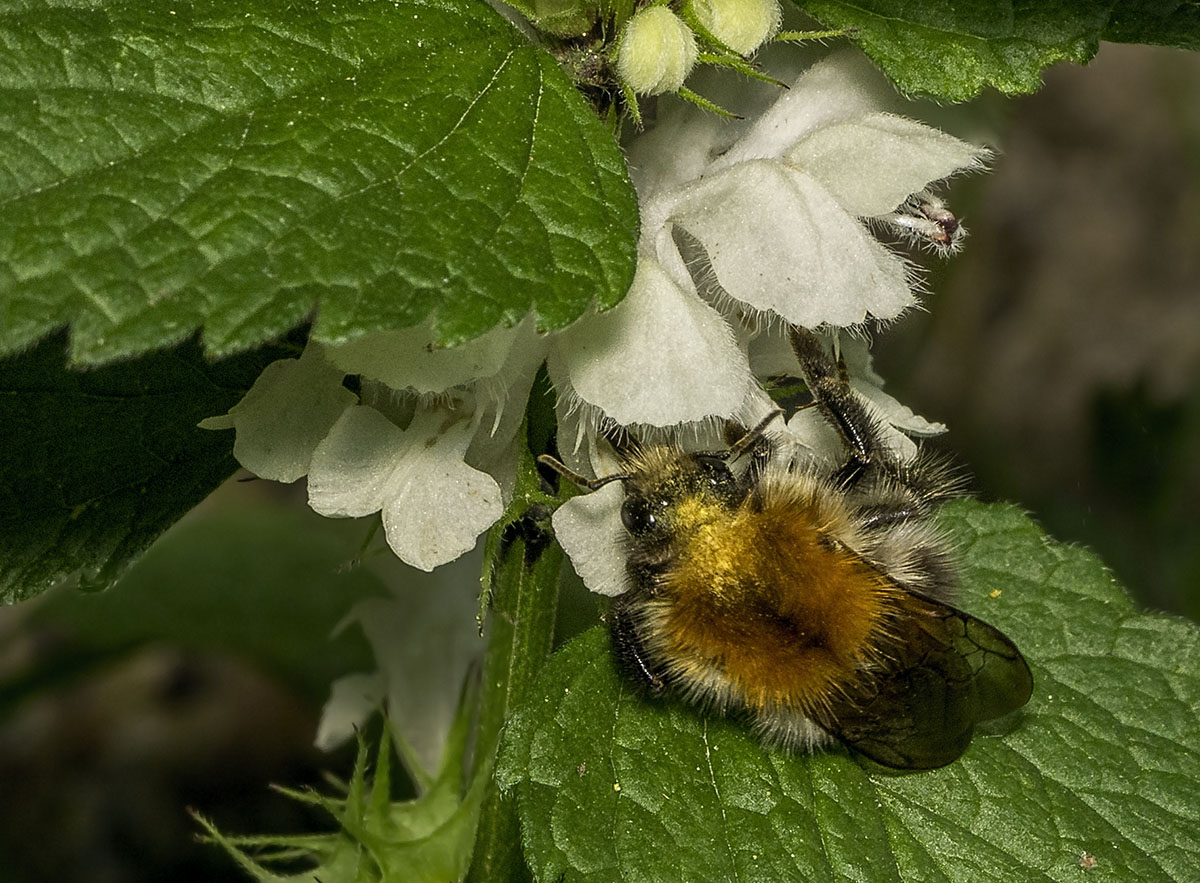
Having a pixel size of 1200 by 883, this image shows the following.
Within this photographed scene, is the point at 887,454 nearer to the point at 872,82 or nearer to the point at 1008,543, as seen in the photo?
the point at 1008,543

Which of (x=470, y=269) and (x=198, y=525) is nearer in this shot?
(x=470, y=269)

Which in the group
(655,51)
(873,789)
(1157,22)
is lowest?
(873,789)

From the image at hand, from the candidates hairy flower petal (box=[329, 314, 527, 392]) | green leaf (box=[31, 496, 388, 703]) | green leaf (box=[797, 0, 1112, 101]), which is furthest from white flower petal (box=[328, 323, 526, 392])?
green leaf (box=[31, 496, 388, 703])

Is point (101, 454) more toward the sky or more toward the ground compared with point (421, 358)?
more toward the ground

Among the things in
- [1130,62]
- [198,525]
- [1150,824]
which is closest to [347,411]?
[1150,824]

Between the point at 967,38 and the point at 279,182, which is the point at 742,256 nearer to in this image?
the point at 967,38

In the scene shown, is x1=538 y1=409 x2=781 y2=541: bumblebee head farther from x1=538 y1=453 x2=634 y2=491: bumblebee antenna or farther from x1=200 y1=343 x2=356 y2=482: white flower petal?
x1=200 y1=343 x2=356 y2=482: white flower petal

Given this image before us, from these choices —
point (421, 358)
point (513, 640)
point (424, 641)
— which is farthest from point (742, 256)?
point (424, 641)
